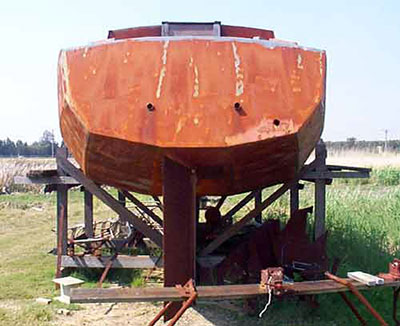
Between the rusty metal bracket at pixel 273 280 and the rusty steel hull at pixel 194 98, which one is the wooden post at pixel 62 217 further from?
the rusty metal bracket at pixel 273 280

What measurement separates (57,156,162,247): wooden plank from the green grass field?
0.95m

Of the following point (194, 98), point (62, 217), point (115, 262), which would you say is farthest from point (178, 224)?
point (62, 217)

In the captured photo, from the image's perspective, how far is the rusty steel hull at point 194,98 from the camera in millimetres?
3525

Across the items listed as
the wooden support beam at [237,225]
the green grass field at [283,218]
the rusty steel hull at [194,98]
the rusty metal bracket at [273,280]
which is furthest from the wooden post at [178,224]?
the wooden support beam at [237,225]

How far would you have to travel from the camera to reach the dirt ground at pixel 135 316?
175 inches

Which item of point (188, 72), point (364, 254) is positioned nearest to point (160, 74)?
point (188, 72)

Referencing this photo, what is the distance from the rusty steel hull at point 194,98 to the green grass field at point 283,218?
64.5 inches

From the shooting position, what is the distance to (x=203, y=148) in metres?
3.52

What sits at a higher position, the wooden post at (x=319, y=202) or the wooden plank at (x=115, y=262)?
the wooden post at (x=319, y=202)

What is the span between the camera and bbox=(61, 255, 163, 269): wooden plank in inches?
212

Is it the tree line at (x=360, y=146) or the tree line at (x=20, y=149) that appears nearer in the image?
the tree line at (x=360, y=146)

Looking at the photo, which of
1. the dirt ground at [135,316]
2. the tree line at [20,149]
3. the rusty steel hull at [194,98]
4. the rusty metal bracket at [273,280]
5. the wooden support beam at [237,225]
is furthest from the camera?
the tree line at [20,149]

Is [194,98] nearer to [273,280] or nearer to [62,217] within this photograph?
[273,280]

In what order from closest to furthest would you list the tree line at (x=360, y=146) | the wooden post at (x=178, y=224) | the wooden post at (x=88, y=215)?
the wooden post at (x=178, y=224)
the wooden post at (x=88, y=215)
the tree line at (x=360, y=146)
